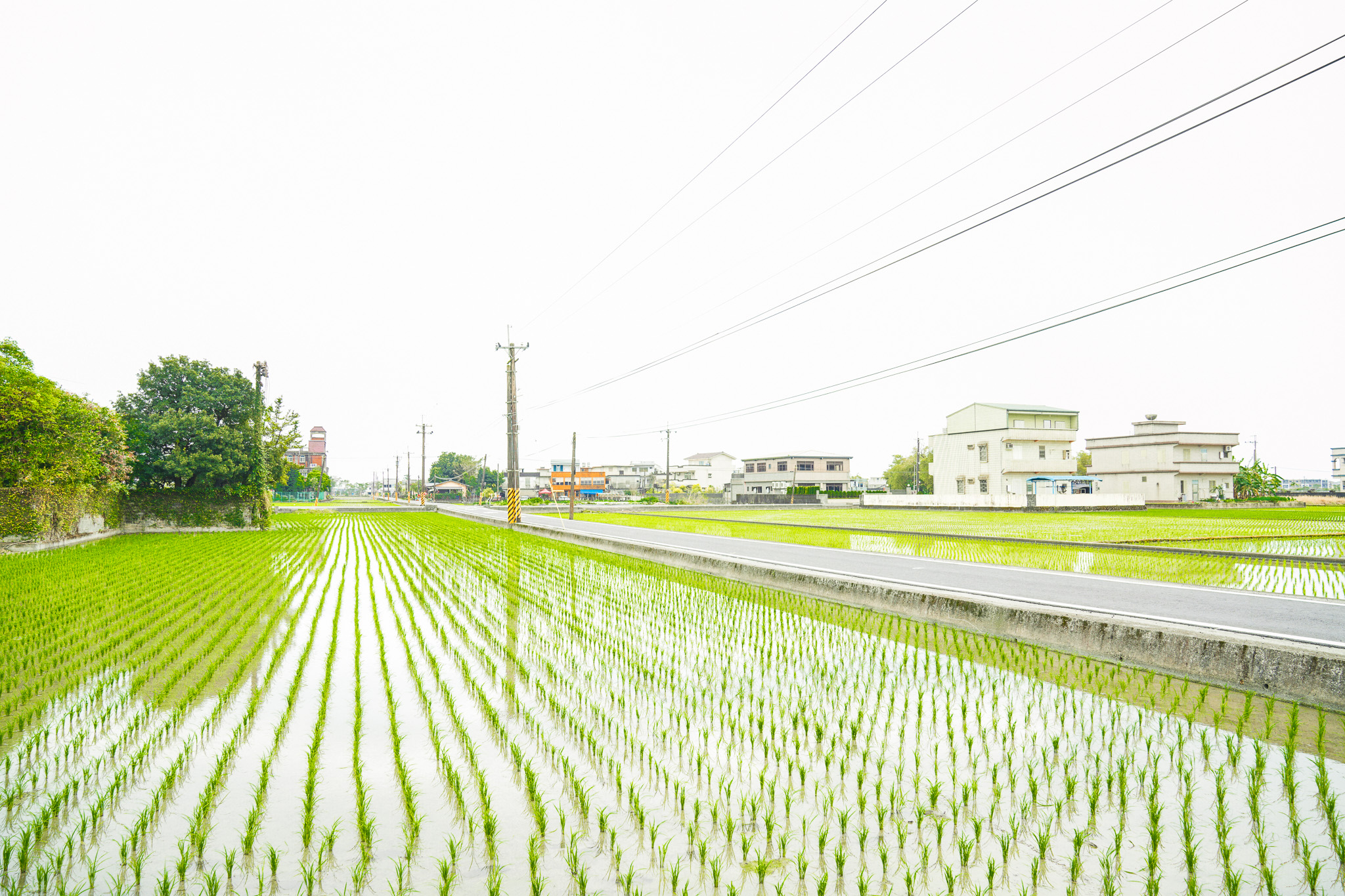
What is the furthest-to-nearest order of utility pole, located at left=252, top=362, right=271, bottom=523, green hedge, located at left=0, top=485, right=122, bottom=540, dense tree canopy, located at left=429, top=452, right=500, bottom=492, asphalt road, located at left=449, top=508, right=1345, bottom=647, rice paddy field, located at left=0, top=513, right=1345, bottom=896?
dense tree canopy, located at left=429, top=452, right=500, bottom=492
utility pole, located at left=252, top=362, right=271, bottom=523
green hedge, located at left=0, top=485, right=122, bottom=540
asphalt road, located at left=449, top=508, right=1345, bottom=647
rice paddy field, located at left=0, top=513, right=1345, bottom=896

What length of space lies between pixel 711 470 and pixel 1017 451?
63654 mm

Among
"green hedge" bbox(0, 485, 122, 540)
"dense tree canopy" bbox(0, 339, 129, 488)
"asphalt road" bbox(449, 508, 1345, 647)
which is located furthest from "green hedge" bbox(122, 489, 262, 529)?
"asphalt road" bbox(449, 508, 1345, 647)

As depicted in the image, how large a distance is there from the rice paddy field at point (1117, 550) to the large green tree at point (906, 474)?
5084cm

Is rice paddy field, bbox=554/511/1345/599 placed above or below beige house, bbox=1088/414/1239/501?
below

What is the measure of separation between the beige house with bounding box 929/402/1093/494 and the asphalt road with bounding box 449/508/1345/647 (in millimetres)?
38329

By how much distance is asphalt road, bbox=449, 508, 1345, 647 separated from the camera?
688 cm

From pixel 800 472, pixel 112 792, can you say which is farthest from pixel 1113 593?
pixel 800 472

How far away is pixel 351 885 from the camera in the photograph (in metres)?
2.98

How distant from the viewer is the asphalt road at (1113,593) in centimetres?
688

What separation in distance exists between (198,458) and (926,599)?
2994 centimetres

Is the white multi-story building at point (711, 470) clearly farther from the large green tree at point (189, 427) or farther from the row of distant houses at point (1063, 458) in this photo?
the large green tree at point (189, 427)

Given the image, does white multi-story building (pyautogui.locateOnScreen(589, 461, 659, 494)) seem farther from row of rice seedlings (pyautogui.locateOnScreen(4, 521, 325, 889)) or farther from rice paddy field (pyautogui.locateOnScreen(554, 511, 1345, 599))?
row of rice seedlings (pyautogui.locateOnScreen(4, 521, 325, 889))

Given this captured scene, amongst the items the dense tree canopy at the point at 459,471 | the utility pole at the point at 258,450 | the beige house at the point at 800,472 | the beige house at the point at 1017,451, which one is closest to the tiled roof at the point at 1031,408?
→ the beige house at the point at 1017,451

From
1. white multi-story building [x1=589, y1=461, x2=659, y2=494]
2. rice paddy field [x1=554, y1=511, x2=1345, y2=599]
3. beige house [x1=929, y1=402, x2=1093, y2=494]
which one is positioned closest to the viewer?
rice paddy field [x1=554, y1=511, x2=1345, y2=599]
